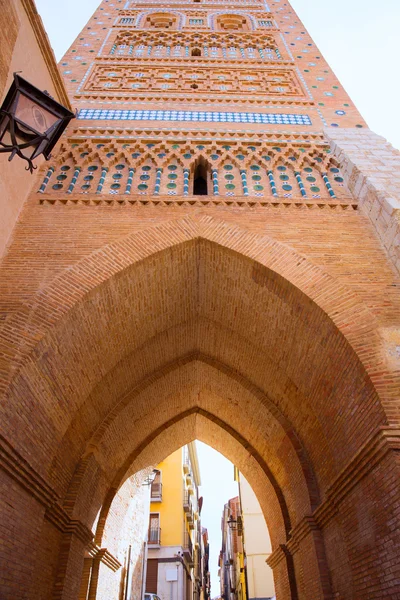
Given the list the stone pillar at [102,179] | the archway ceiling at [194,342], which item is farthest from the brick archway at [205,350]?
the stone pillar at [102,179]

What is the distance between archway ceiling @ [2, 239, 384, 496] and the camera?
459 centimetres

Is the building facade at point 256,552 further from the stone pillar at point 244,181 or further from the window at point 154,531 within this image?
the stone pillar at point 244,181

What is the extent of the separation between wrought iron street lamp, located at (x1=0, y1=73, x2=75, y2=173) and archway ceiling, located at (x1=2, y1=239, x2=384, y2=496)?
167cm

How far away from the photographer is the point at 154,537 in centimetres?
1548

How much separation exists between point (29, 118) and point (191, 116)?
4.40m

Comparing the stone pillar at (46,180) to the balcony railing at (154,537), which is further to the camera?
the balcony railing at (154,537)

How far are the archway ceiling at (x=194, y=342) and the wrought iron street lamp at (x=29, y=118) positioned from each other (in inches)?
65.7

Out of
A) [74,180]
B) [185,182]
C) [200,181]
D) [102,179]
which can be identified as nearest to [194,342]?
[185,182]

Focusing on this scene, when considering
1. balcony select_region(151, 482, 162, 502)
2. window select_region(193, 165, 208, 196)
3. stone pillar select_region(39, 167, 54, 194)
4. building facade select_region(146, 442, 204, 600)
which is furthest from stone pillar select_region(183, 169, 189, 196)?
balcony select_region(151, 482, 162, 502)

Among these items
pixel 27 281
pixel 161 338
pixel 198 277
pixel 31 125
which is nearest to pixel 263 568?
pixel 161 338

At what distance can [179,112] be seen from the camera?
751cm

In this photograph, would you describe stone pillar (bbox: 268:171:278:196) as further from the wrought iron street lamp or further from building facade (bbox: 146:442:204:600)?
building facade (bbox: 146:442:204:600)

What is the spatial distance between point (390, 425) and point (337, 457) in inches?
57.8

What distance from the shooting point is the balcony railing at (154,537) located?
15.4m
